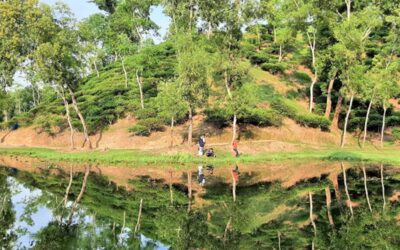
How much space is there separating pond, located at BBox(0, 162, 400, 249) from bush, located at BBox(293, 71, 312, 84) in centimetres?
2817

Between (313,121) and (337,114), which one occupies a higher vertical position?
(337,114)

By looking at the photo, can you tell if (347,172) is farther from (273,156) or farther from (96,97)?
(96,97)

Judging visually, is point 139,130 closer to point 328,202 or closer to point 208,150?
point 208,150

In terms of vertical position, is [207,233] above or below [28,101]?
below

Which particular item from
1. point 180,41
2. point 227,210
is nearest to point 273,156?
point 180,41

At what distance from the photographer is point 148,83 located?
6103 cm

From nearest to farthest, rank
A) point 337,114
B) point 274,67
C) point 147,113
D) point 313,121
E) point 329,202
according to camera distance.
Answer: point 329,202 < point 313,121 < point 147,113 < point 337,114 < point 274,67

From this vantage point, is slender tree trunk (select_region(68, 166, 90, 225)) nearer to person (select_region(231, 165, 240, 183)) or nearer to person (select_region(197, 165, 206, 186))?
person (select_region(197, 165, 206, 186))

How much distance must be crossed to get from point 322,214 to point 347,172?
556 inches

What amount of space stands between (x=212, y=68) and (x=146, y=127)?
11431mm

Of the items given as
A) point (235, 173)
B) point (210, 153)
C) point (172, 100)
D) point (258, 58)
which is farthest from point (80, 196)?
point (258, 58)

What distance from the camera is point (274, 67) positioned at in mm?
62406

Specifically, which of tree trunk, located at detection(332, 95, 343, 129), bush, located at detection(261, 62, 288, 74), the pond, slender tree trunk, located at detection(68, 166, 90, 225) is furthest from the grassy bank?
bush, located at detection(261, 62, 288, 74)

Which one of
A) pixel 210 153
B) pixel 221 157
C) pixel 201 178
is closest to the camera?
pixel 201 178
